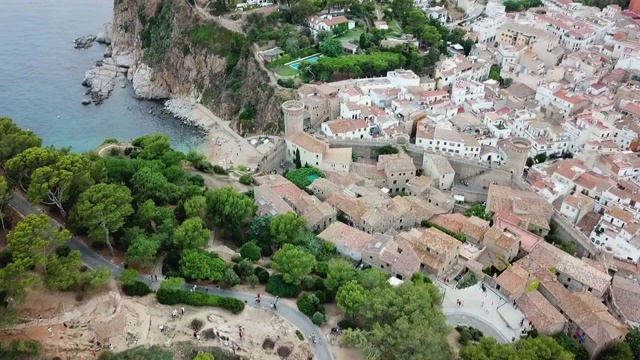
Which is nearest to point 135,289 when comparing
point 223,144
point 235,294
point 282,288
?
point 235,294

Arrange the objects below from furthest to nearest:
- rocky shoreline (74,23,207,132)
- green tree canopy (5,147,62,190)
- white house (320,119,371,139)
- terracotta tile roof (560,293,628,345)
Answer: rocky shoreline (74,23,207,132) < white house (320,119,371,139) < green tree canopy (5,147,62,190) < terracotta tile roof (560,293,628,345)

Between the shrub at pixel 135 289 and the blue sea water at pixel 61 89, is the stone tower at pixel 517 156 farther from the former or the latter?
the blue sea water at pixel 61 89

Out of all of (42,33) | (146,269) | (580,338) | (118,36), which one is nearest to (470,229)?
(580,338)

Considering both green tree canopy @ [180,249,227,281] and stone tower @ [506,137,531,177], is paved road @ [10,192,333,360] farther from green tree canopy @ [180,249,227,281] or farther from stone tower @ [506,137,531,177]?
stone tower @ [506,137,531,177]

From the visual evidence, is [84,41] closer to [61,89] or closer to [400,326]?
[61,89]

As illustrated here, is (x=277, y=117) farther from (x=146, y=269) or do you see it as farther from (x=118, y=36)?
(x=118, y=36)

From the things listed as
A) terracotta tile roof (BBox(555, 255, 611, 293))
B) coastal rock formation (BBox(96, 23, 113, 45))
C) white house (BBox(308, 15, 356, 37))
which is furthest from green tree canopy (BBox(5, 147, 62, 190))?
coastal rock formation (BBox(96, 23, 113, 45))
